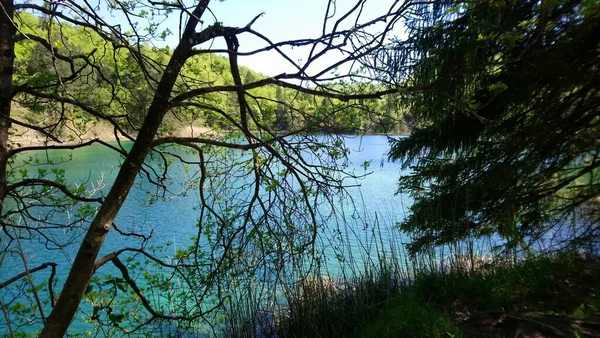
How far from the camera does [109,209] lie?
91.7 inches

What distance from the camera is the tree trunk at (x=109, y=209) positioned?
2188 millimetres

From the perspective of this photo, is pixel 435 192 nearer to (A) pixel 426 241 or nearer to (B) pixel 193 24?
(A) pixel 426 241

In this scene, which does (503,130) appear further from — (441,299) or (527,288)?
(441,299)

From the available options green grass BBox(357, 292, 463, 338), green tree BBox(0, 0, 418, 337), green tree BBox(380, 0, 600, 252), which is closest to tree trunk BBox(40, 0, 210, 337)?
green tree BBox(0, 0, 418, 337)

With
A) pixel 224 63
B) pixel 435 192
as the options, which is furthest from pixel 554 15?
pixel 224 63

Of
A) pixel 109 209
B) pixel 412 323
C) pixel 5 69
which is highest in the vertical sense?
pixel 5 69

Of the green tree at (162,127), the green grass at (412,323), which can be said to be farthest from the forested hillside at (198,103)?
the green grass at (412,323)

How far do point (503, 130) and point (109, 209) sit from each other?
385 cm

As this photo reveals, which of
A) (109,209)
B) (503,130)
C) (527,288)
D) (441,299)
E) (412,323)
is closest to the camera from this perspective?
(109,209)

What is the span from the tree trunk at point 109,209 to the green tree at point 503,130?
175 centimetres

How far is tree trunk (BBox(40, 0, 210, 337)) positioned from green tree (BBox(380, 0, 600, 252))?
175 centimetres

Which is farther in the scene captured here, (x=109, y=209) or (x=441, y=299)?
(x=441, y=299)

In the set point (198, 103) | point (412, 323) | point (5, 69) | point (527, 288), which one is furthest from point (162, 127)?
point (527, 288)

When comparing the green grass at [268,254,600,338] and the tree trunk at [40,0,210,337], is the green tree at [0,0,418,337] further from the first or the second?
the green grass at [268,254,600,338]
